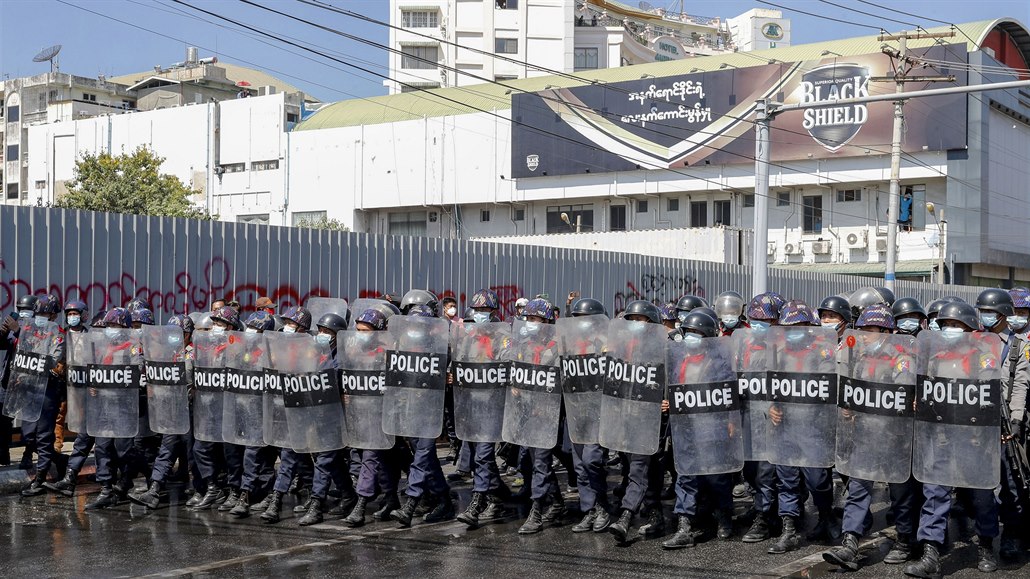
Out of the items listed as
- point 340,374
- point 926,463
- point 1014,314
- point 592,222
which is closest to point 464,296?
point 340,374

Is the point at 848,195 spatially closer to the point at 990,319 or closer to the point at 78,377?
the point at 990,319

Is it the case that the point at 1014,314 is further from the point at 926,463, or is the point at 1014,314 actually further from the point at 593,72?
the point at 593,72

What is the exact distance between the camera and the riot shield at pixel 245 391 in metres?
9.38

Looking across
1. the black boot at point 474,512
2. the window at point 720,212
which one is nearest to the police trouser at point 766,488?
the black boot at point 474,512

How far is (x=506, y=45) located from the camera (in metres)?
72.4

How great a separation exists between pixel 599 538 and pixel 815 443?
179 centimetres

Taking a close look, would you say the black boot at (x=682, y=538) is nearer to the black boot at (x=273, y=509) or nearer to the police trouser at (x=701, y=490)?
the police trouser at (x=701, y=490)

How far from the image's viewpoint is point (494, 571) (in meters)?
7.25

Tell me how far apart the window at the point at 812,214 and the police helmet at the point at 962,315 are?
42.3m

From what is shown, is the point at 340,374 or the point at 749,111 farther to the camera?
the point at 749,111

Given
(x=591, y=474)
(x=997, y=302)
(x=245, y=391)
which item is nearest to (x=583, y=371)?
(x=591, y=474)

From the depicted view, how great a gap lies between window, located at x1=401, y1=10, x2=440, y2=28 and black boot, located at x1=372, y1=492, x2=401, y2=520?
224ft

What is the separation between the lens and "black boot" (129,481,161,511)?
31.0ft

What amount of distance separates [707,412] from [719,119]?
41.8 metres
